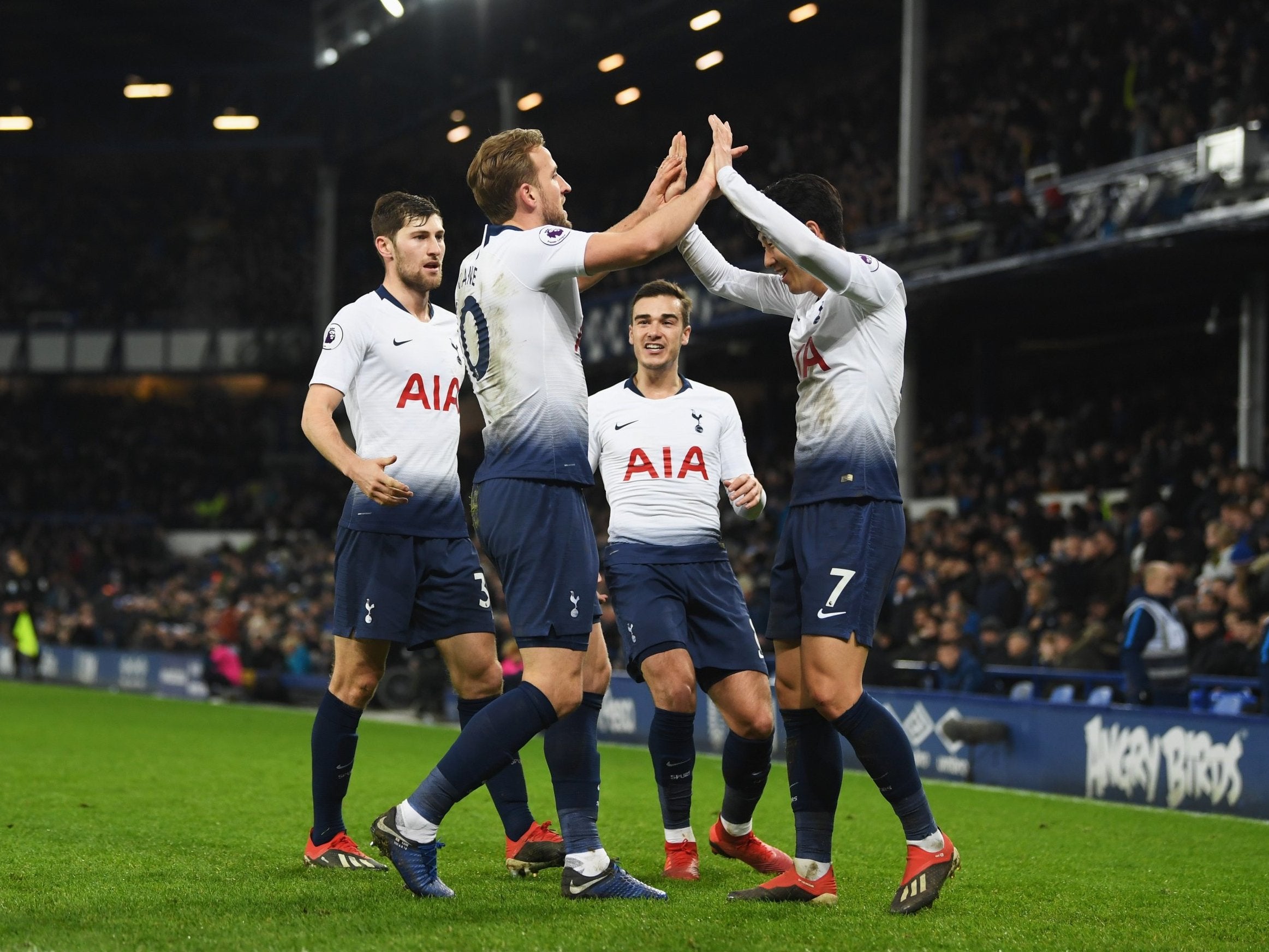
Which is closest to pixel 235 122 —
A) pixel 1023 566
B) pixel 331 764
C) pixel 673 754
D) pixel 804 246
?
pixel 1023 566

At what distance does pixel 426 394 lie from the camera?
6.41 m

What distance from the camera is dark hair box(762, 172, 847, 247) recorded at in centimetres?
555

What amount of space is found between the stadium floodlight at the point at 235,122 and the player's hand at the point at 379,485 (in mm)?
37336

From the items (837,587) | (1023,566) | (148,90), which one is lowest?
(837,587)

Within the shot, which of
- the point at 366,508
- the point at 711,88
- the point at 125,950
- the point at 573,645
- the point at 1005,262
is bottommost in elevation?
the point at 125,950

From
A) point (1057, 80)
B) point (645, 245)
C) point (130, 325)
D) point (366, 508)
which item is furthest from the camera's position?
point (130, 325)

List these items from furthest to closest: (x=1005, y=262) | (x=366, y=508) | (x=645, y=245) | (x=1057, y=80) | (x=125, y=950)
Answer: (x=1057, y=80) < (x=1005, y=262) < (x=366, y=508) < (x=645, y=245) < (x=125, y=950)

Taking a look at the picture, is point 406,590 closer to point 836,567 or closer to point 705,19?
point 836,567

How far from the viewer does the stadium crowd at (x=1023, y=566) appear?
1345cm

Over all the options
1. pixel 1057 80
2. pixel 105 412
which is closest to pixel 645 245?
pixel 1057 80

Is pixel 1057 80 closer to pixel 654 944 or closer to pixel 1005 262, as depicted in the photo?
pixel 1005 262

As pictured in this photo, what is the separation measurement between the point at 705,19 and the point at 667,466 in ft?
66.9

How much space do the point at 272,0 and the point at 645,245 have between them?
1344 inches

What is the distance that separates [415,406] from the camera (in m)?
6.41
